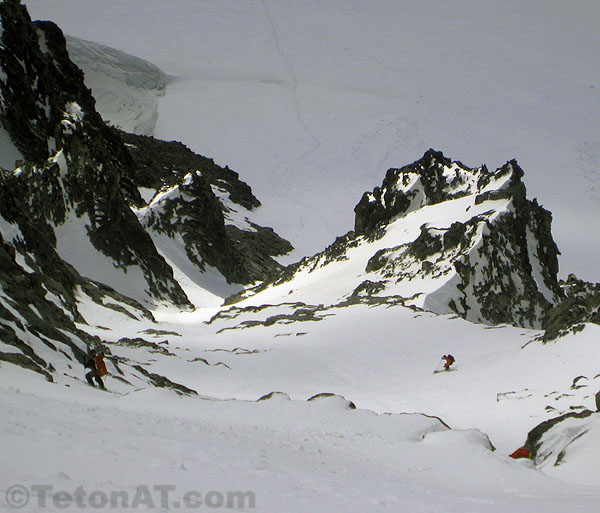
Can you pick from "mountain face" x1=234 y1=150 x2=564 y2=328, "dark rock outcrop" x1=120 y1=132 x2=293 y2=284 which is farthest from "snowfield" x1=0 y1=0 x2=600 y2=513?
"dark rock outcrop" x1=120 y1=132 x2=293 y2=284

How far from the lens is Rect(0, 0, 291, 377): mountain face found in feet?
51.6

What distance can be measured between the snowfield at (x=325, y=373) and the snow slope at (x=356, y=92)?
439mm

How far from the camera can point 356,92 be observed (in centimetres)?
9956

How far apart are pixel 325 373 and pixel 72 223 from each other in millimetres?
19644

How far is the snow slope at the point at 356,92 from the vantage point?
70375 millimetres

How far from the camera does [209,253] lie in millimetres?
49281

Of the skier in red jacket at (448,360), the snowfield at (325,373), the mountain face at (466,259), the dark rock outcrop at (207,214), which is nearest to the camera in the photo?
the snowfield at (325,373)

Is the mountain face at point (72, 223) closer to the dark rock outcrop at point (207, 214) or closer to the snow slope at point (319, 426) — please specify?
the dark rock outcrop at point (207, 214)

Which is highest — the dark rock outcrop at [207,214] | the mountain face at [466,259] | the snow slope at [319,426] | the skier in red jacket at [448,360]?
the dark rock outcrop at [207,214]

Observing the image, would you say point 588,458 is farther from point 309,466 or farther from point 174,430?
point 174,430

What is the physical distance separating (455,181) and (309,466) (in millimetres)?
39446

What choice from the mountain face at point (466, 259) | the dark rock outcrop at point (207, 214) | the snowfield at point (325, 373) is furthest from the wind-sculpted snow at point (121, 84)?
the mountain face at point (466, 259)

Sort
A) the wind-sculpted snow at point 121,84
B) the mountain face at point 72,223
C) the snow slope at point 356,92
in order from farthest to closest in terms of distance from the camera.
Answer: the wind-sculpted snow at point 121,84 < the snow slope at point 356,92 < the mountain face at point 72,223

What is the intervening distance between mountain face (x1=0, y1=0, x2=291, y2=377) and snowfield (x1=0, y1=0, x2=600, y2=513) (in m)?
0.53
